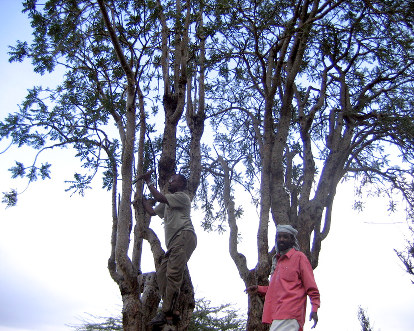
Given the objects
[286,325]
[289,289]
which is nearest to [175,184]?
[289,289]

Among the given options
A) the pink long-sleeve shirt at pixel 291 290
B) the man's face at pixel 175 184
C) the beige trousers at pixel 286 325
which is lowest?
the beige trousers at pixel 286 325

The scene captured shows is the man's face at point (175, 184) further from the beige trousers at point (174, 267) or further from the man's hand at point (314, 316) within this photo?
the man's hand at point (314, 316)

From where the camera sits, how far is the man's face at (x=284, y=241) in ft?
15.5

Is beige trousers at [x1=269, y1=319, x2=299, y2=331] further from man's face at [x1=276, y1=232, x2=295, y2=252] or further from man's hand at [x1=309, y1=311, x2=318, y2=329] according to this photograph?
man's face at [x1=276, y1=232, x2=295, y2=252]

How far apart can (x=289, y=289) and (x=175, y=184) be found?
2.21 m

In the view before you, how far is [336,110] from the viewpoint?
886 cm

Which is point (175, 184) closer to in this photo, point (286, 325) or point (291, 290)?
point (291, 290)

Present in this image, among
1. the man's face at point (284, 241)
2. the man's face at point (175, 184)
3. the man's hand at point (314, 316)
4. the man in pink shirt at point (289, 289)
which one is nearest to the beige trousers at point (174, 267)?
the man's face at point (175, 184)

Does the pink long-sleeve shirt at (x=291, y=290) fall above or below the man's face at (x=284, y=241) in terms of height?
below

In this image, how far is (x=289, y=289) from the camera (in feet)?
14.4

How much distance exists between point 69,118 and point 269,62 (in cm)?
366

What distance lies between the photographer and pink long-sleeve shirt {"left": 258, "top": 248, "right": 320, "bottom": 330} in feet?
14.0

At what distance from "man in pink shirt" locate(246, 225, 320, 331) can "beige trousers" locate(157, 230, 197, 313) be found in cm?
111

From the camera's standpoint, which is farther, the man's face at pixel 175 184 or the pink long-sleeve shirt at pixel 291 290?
the man's face at pixel 175 184
